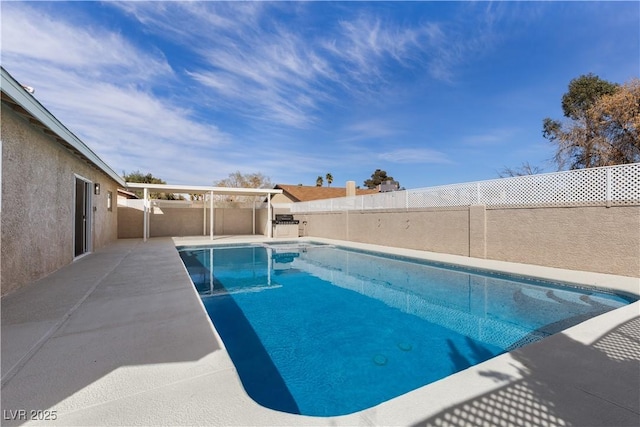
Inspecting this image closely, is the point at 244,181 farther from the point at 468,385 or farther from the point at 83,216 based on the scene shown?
the point at 468,385

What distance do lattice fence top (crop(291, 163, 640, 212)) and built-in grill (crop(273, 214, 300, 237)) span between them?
748cm

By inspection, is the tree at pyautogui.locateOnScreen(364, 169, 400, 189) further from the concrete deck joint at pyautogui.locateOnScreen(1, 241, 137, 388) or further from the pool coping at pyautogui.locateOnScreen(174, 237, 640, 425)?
the concrete deck joint at pyautogui.locateOnScreen(1, 241, 137, 388)

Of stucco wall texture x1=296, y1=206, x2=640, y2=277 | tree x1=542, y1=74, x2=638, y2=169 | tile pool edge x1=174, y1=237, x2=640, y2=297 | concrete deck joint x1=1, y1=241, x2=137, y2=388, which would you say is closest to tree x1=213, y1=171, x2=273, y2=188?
stucco wall texture x1=296, y1=206, x2=640, y2=277

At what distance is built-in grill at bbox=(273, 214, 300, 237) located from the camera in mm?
Result: 17328

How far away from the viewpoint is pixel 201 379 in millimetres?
2221

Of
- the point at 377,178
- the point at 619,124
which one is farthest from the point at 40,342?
the point at 377,178

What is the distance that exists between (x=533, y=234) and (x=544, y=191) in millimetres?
1241

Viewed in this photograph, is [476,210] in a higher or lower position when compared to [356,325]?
higher

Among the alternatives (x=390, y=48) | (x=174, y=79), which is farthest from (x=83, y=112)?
(x=390, y=48)

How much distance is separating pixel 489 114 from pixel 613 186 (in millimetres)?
12620

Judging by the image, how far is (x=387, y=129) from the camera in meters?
22.5

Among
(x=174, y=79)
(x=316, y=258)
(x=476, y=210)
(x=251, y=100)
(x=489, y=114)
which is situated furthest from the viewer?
(x=489, y=114)

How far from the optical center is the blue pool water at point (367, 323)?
10.0 feet

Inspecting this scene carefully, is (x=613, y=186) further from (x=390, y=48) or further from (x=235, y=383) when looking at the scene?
(x=390, y=48)
